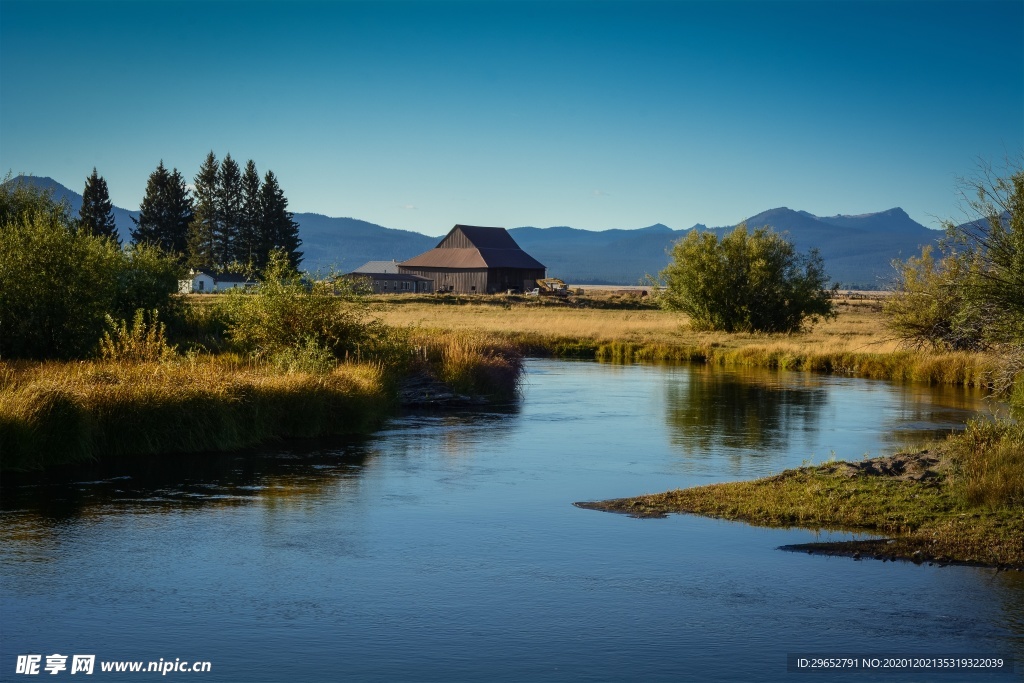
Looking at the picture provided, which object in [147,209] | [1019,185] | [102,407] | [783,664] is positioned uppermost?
[147,209]

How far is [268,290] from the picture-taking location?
29.1 meters

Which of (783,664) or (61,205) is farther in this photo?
(61,205)

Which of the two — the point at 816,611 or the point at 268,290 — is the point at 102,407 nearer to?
the point at 268,290

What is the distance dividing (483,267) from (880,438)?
101 meters

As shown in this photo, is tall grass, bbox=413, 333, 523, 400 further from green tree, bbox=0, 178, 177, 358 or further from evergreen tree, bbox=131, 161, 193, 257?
evergreen tree, bbox=131, 161, 193, 257

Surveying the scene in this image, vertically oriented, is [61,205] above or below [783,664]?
above

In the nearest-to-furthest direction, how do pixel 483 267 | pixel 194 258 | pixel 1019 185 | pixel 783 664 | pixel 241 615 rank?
pixel 783 664 → pixel 241 615 → pixel 1019 185 → pixel 194 258 → pixel 483 267

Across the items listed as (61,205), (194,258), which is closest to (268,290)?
(61,205)

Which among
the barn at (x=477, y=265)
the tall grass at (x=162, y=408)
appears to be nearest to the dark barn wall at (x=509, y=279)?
the barn at (x=477, y=265)

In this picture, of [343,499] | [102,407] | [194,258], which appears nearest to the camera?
[343,499]

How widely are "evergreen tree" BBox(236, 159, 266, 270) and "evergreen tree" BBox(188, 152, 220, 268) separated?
2.59 meters

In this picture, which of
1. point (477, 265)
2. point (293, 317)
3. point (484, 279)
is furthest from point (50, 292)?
point (477, 265)

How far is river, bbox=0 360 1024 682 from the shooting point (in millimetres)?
10047

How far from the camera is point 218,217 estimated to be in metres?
111
